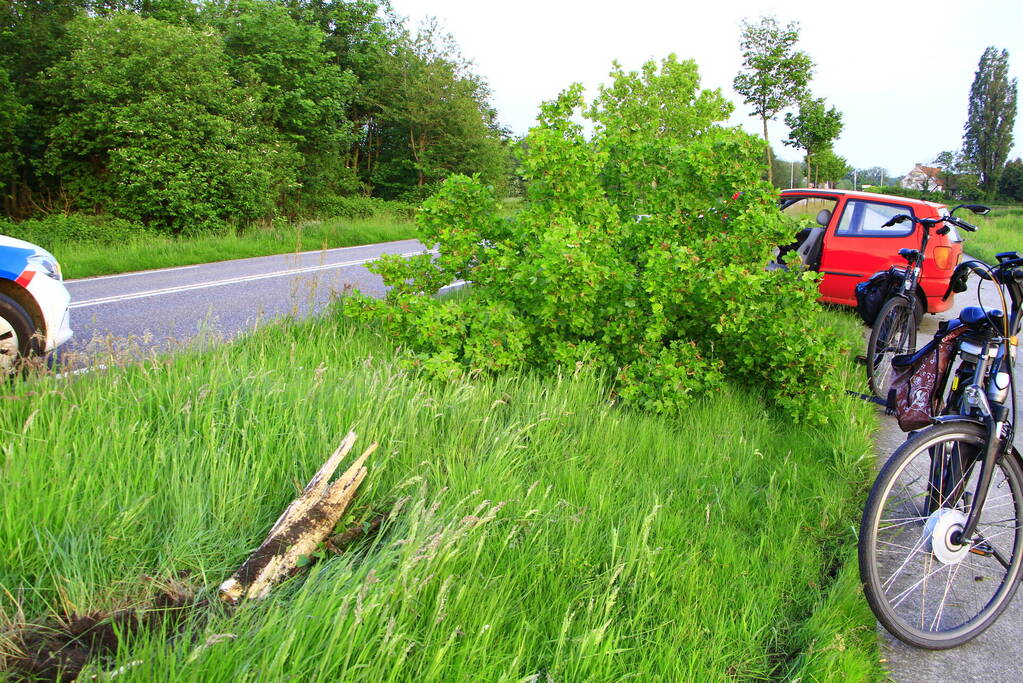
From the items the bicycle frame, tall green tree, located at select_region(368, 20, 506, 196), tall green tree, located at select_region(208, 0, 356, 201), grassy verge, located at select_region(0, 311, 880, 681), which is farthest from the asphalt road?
tall green tree, located at select_region(368, 20, 506, 196)

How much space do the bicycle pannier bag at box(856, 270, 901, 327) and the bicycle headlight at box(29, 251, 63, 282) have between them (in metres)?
6.90

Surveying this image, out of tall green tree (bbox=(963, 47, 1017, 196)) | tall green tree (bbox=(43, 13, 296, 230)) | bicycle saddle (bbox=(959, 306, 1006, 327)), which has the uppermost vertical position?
tall green tree (bbox=(963, 47, 1017, 196))

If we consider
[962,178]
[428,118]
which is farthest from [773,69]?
[962,178]

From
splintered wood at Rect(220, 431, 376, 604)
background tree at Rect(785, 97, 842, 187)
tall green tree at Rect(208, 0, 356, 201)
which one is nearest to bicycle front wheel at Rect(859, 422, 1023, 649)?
splintered wood at Rect(220, 431, 376, 604)

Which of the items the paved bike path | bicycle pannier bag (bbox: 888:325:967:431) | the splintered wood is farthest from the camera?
bicycle pannier bag (bbox: 888:325:967:431)

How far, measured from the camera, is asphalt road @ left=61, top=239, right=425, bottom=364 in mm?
6062

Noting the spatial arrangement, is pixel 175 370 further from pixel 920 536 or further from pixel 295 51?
pixel 295 51

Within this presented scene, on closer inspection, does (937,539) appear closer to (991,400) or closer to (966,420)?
(966,420)

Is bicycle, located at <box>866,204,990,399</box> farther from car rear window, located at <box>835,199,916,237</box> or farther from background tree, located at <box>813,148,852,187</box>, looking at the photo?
background tree, located at <box>813,148,852,187</box>

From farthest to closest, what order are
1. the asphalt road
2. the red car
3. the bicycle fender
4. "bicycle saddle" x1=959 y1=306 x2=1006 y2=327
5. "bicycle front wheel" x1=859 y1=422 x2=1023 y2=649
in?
the red car < the asphalt road < "bicycle saddle" x1=959 y1=306 x2=1006 y2=327 < the bicycle fender < "bicycle front wheel" x1=859 y1=422 x2=1023 y2=649

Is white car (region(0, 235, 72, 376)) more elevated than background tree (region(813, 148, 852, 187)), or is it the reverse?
background tree (region(813, 148, 852, 187))

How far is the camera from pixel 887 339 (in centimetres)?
602

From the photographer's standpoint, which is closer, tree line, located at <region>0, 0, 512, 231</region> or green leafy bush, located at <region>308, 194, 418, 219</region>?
tree line, located at <region>0, 0, 512, 231</region>

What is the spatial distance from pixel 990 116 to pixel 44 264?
95.7m
